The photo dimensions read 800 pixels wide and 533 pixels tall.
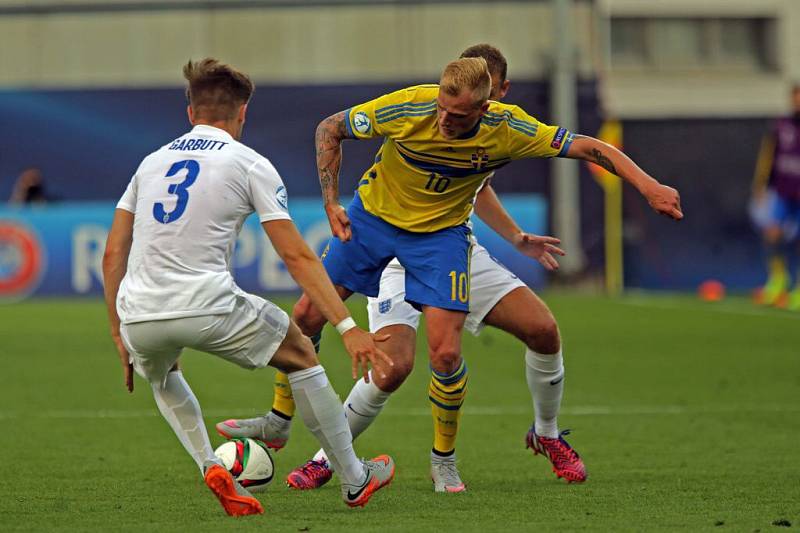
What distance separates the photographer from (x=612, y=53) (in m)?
29.9

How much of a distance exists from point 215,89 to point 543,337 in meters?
2.09

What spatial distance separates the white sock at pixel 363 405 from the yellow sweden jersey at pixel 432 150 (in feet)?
2.48

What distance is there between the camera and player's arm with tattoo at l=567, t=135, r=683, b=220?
20.7 feet

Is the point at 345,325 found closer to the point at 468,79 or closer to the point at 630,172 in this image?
the point at 468,79

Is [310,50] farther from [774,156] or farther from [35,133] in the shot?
[774,156]

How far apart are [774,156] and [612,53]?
11642 millimetres

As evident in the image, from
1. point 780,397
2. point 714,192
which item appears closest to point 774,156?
point 714,192

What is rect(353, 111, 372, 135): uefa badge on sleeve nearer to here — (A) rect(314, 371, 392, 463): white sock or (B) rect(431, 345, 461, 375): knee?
(B) rect(431, 345, 461, 375): knee

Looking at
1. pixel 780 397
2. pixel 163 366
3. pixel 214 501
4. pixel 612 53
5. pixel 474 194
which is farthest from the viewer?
pixel 612 53

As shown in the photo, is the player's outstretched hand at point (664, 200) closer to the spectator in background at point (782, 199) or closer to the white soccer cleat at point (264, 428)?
the white soccer cleat at point (264, 428)

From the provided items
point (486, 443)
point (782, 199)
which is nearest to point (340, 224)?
point (486, 443)

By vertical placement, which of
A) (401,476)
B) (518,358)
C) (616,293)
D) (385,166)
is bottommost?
(616,293)

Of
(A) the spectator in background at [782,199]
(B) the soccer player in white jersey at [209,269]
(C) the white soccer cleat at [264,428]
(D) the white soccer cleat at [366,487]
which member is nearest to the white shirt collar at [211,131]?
(B) the soccer player in white jersey at [209,269]

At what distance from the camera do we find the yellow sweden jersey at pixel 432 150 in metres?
6.72
